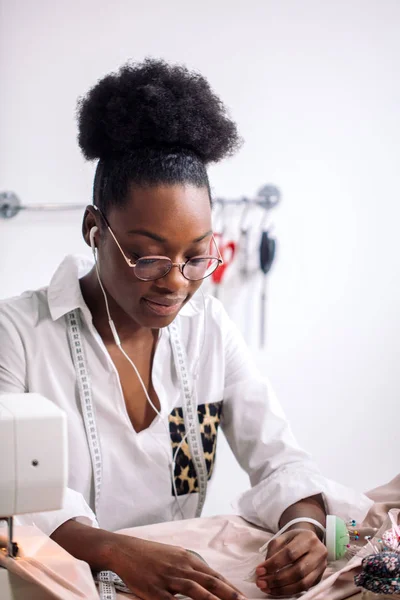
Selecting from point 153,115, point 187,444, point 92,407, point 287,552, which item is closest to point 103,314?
point 92,407

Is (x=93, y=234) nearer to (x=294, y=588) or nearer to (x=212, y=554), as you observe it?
(x=212, y=554)

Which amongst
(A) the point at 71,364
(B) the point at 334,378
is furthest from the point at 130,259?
(B) the point at 334,378

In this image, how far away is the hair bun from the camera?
55.2 inches

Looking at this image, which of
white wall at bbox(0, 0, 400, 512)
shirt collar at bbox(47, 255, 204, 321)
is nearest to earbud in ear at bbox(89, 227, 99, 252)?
shirt collar at bbox(47, 255, 204, 321)

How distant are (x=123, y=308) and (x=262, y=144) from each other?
1.35 metres

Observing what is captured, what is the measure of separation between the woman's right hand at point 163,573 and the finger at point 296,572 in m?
0.06

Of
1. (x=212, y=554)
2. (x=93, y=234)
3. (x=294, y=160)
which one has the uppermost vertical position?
(x=294, y=160)

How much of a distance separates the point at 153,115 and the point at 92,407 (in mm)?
584

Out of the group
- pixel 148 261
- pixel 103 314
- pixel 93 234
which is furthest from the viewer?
pixel 103 314

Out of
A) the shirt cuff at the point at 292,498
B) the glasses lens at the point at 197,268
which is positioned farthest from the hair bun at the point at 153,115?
the shirt cuff at the point at 292,498

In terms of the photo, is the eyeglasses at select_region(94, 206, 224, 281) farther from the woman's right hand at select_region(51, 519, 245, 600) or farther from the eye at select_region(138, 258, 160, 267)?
the woman's right hand at select_region(51, 519, 245, 600)

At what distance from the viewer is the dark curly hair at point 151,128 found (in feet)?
4.59

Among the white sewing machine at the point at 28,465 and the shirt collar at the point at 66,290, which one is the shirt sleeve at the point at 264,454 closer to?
the shirt collar at the point at 66,290

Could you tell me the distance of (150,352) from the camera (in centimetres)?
164
